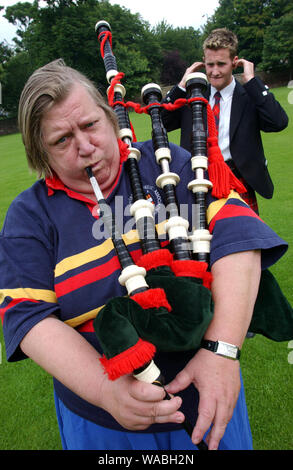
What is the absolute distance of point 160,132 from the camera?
1155 mm

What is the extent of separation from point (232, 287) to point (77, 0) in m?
39.2

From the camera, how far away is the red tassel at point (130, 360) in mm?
797

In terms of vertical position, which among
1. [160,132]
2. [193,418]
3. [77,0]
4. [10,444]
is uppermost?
[77,0]

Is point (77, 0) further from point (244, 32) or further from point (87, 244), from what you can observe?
point (87, 244)

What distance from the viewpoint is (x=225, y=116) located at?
9.84ft

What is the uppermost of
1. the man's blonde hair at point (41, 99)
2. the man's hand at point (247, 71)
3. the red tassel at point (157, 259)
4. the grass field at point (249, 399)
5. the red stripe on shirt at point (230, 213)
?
the man's hand at point (247, 71)

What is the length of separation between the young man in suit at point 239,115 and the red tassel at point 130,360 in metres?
2.32

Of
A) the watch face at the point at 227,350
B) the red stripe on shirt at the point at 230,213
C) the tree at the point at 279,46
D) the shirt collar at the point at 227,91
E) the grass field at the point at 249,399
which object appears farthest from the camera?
the tree at the point at 279,46

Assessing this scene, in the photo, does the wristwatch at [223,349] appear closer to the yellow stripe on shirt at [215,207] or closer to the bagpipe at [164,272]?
the bagpipe at [164,272]

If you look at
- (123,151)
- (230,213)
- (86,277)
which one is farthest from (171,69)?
(86,277)

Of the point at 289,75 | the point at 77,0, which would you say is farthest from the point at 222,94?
the point at 77,0

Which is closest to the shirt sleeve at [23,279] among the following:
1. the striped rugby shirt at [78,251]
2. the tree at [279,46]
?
the striped rugby shirt at [78,251]

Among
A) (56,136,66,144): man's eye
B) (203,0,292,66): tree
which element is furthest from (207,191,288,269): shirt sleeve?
(203,0,292,66): tree

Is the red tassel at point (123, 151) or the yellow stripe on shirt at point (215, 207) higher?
the red tassel at point (123, 151)
